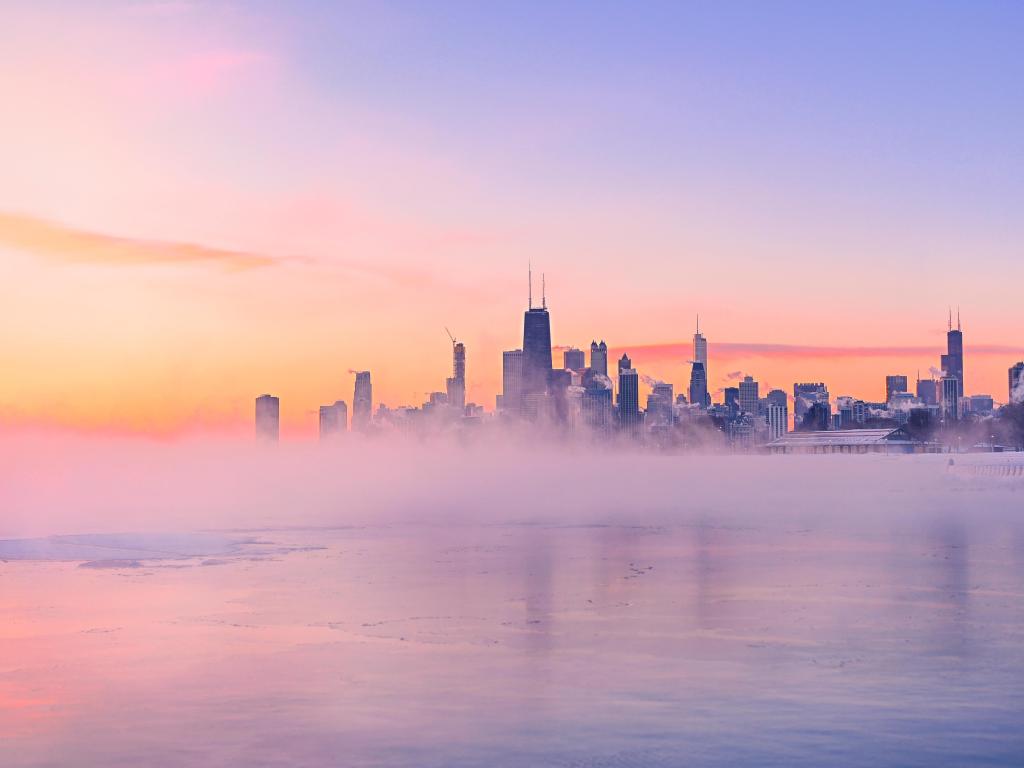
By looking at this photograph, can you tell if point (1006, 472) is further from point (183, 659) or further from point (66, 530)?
point (183, 659)

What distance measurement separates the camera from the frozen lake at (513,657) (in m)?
22.8

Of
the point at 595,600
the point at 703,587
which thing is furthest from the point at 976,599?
the point at 595,600

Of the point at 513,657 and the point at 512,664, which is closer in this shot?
the point at 512,664

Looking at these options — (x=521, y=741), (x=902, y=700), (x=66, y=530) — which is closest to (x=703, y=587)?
(x=902, y=700)

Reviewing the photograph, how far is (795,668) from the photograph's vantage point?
96.6 ft

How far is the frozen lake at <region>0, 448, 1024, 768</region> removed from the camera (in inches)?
896

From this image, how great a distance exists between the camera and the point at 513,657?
31.3 metres

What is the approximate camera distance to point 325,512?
4193 inches

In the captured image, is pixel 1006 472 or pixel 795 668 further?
pixel 1006 472

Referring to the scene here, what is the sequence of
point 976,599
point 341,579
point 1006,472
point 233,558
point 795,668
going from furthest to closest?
point 1006,472 < point 233,558 < point 341,579 < point 976,599 < point 795,668

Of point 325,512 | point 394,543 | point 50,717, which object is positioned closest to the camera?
point 50,717

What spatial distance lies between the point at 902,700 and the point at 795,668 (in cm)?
390

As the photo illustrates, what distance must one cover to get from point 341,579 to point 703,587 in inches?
545

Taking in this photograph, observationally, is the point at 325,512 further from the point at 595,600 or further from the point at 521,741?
the point at 521,741
